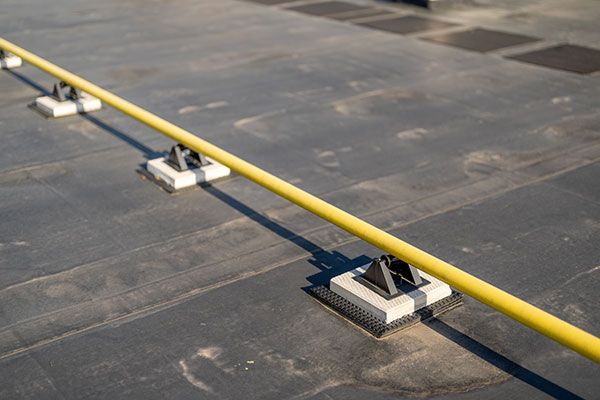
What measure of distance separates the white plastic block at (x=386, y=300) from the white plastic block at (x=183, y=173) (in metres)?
2.68

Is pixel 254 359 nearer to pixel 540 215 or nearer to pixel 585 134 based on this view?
pixel 540 215

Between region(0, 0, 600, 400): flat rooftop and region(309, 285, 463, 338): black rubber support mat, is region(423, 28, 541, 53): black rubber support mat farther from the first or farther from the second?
region(309, 285, 463, 338): black rubber support mat

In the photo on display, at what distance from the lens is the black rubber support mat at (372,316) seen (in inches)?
235

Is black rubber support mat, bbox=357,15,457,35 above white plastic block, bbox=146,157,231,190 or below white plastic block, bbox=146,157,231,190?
above

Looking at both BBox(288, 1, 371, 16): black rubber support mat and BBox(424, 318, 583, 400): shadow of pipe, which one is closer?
BBox(424, 318, 583, 400): shadow of pipe

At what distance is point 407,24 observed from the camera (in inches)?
641

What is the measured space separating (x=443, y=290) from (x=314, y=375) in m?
1.39

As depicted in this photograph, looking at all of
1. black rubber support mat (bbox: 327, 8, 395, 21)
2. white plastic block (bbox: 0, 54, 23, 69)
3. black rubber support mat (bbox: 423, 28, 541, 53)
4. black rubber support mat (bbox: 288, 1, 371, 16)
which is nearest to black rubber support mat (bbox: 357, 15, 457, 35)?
black rubber support mat (bbox: 327, 8, 395, 21)

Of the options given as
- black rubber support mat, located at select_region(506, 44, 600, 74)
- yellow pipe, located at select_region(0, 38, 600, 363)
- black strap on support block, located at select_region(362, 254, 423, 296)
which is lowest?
black rubber support mat, located at select_region(506, 44, 600, 74)

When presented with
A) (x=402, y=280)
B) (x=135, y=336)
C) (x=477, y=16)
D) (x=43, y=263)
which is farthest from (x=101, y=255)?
(x=477, y=16)

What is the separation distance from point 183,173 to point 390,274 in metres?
3.19

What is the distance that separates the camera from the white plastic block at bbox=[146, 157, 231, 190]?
8539mm

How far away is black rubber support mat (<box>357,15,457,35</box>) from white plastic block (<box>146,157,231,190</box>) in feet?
25.8

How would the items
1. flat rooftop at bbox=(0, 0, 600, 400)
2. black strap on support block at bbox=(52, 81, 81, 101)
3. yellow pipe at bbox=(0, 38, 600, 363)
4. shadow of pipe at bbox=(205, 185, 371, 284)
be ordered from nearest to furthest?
yellow pipe at bbox=(0, 38, 600, 363)
flat rooftop at bbox=(0, 0, 600, 400)
shadow of pipe at bbox=(205, 185, 371, 284)
black strap on support block at bbox=(52, 81, 81, 101)
